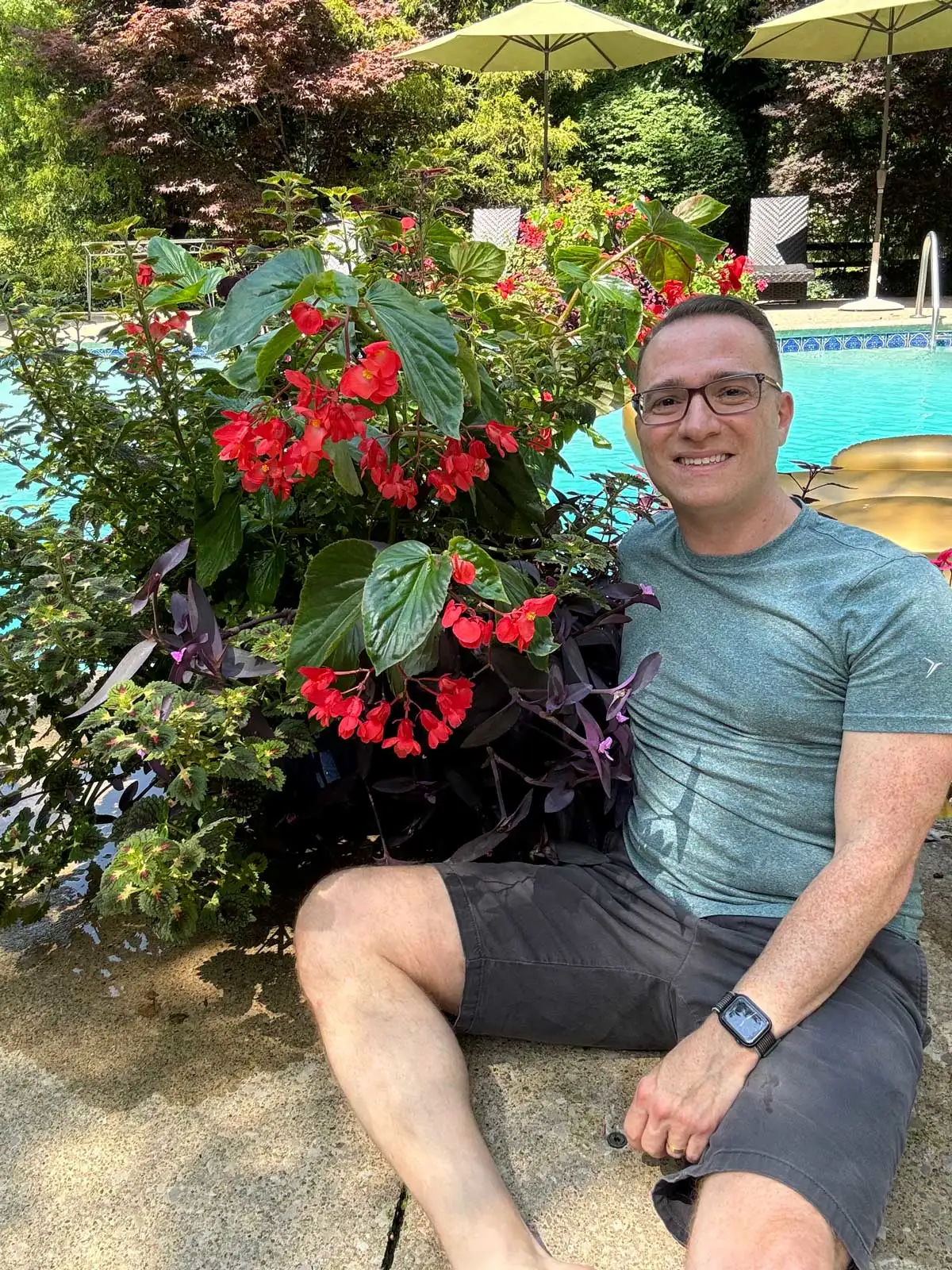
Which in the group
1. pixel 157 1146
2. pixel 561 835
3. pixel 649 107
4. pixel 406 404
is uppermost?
pixel 649 107

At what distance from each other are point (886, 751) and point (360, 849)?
3.36 feet

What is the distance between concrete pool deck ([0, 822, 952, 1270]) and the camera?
3.85 ft

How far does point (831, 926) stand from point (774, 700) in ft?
1.04

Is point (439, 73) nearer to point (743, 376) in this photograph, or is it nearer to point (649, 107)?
point (649, 107)

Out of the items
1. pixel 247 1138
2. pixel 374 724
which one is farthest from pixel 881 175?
pixel 247 1138

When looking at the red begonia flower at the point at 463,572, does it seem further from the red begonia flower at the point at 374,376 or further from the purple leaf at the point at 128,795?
the purple leaf at the point at 128,795

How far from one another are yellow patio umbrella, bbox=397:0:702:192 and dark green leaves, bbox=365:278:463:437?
9416mm

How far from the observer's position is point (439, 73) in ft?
46.9

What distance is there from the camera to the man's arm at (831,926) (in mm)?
1164

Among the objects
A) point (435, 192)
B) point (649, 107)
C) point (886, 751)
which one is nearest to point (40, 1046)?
point (886, 751)

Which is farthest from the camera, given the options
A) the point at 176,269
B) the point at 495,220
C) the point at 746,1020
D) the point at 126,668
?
the point at 495,220

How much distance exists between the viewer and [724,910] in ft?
4.53

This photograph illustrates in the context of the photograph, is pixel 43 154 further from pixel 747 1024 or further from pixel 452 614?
pixel 747 1024

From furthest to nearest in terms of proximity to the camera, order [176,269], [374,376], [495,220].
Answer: [495,220]
[176,269]
[374,376]
